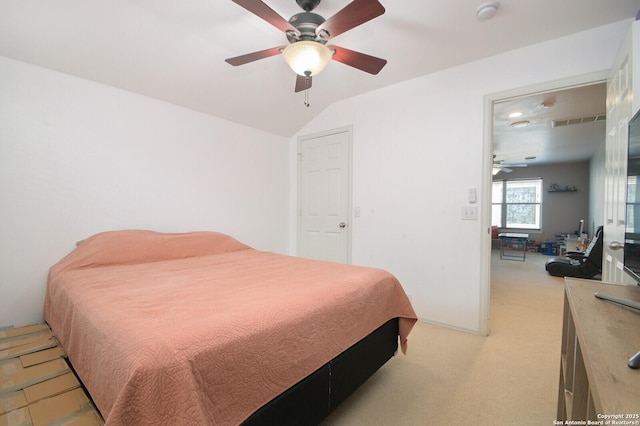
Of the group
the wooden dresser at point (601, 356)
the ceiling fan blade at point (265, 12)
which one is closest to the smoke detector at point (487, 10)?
the ceiling fan blade at point (265, 12)

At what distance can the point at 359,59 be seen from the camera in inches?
72.2

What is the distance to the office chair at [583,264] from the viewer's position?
13.2 ft

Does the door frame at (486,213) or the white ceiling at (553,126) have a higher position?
the white ceiling at (553,126)

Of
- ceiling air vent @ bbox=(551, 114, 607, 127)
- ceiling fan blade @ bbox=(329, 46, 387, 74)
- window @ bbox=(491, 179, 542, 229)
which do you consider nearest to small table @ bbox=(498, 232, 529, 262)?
window @ bbox=(491, 179, 542, 229)

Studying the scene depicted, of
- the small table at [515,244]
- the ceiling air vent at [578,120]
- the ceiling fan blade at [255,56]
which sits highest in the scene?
the ceiling air vent at [578,120]

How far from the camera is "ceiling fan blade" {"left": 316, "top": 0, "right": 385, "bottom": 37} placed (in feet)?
4.47

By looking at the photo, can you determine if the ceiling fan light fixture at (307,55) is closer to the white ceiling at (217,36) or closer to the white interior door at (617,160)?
the white ceiling at (217,36)

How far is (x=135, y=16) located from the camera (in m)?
1.93

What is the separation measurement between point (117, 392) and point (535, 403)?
2101mm

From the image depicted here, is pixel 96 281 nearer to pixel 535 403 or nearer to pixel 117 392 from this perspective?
pixel 117 392

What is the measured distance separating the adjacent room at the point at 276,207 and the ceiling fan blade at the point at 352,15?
0.4 inches

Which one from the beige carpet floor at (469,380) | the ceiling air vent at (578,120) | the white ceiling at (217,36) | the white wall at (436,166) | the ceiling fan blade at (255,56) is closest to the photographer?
the beige carpet floor at (469,380)

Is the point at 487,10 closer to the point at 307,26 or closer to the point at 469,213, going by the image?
the point at 307,26

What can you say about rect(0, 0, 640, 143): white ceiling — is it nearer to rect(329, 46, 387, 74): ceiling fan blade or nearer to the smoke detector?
the smoke detector
